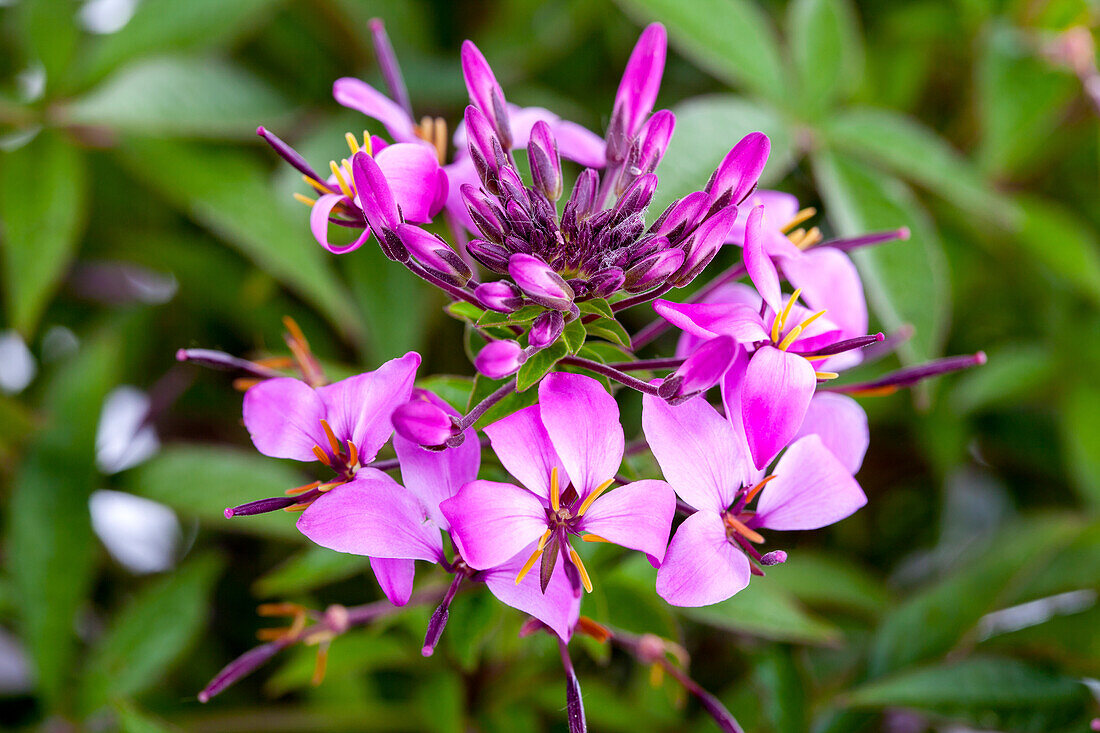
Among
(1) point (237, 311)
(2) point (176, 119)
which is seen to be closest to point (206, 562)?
(1) point (237, 311)

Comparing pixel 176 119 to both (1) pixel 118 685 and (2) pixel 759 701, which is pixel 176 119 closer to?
(1) pixel 118 685

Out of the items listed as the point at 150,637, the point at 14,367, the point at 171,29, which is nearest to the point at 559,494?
the point at 150,637

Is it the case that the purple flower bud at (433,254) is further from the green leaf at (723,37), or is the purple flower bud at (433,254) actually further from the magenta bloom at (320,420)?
the green leaf at (723,37)

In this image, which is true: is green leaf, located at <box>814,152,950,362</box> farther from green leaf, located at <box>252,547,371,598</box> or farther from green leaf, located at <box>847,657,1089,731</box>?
green leaf, located at <box>252,547,371,598</box>

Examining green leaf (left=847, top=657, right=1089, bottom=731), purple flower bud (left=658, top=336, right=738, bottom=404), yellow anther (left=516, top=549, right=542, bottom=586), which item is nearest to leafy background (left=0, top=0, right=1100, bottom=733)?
green leaf (left=847, top=657, right=1089, bottom=731)

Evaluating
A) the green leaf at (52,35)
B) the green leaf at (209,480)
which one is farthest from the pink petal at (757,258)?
the green leaf at (52,35)

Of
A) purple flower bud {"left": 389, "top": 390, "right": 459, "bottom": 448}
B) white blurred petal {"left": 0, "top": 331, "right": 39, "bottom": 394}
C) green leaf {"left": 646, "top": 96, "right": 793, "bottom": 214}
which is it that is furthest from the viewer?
white blurred petal {"left": 0, "top": 331, "right": 39, "bottom": 394}
